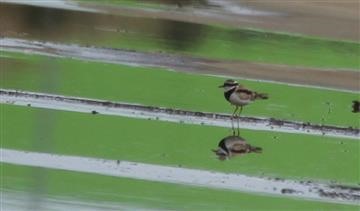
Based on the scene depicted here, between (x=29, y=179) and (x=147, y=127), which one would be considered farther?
(x=147, y=127)

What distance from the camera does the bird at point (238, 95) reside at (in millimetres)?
2037

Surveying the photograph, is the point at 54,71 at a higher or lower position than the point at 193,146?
higher

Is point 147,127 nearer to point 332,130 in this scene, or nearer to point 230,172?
point 230,172

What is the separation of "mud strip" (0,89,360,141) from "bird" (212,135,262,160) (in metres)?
0.05

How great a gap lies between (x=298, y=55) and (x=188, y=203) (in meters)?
0.67

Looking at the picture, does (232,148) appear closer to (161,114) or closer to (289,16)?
(161,114)

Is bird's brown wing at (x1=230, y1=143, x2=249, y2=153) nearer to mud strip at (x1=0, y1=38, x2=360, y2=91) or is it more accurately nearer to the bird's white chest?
the bird's white chest

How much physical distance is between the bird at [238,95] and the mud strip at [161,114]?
47 millimetres

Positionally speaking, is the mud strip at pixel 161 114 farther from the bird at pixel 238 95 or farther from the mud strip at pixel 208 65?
the mud strip at pixel 208 65

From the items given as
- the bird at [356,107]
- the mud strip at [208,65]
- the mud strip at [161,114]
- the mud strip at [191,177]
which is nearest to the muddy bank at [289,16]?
the mud strip at [208,65]

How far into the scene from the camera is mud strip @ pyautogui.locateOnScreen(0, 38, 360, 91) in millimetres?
2123

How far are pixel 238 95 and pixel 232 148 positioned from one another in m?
0.19

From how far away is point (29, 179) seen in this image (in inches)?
72.7

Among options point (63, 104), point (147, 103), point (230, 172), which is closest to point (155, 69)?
point (147, 103)
